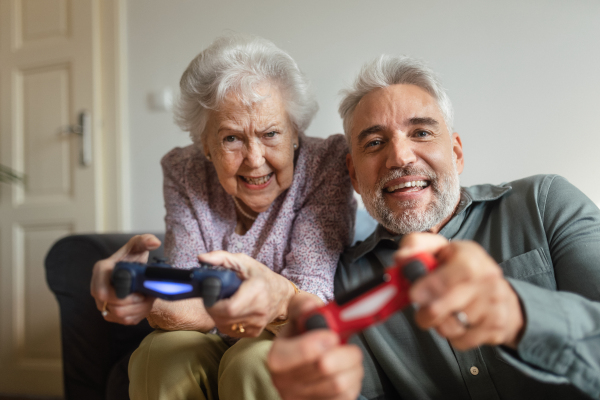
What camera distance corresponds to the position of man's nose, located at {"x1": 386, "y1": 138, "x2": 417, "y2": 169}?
103cm

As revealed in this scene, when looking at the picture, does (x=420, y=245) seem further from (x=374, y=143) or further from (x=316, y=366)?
(x=374, y=143)

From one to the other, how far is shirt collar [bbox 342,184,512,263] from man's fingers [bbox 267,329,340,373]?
0.63 meters

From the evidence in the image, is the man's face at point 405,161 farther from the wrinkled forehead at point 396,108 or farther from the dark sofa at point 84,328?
the dark sofa at point 84,328

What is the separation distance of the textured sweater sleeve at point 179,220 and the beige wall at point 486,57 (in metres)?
0.57

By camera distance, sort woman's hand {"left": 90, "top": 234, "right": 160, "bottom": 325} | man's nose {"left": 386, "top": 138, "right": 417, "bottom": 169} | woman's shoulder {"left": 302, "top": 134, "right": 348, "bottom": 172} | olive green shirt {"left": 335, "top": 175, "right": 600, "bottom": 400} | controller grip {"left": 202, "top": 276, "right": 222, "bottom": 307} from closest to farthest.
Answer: controller grip {"left": 202, "top": 276, "right": 222, "bottom": 307}
woman's hand {"left": 90, "top": 234, "right": 160, "bottom": 325}
olive green shirt {"left": 335, "top": 175, "right": 600, "bottom": 400}
man's nose {"left": 386, "top": 138, "right": 417, "bottom": 169}
woman's shoulder {"left": 302, "top": 134, "right": 348, "bottom": 172}

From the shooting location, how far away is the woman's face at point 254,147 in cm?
116

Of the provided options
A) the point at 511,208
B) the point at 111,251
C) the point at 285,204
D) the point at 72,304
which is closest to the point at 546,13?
the point at 511,208

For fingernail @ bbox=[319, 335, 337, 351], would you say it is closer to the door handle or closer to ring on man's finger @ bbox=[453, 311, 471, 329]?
ring on man's finger @ bbox=[453, 311, 471, 329]

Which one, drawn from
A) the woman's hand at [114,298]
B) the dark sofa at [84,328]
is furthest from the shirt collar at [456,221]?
the dark sofa at [84,328]

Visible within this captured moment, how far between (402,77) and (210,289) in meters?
0.77

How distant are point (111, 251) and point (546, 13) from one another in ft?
5.64

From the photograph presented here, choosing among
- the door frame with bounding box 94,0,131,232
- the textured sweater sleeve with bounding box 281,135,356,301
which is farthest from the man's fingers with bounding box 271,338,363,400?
the door frame with bounding box 94,0,131,232

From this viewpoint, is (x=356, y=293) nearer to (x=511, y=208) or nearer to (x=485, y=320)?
(x=485, y=320)

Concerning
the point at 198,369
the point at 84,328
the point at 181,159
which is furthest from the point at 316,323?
the point at 84,328
